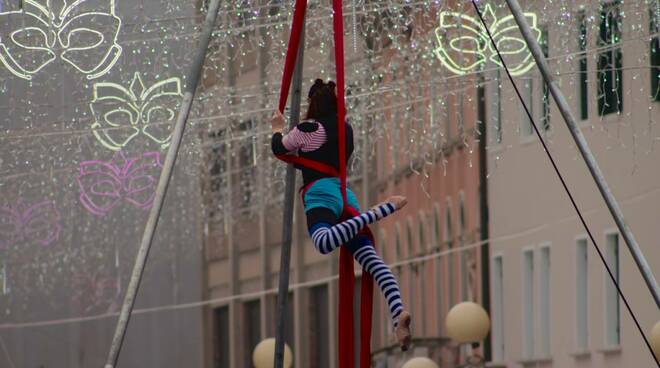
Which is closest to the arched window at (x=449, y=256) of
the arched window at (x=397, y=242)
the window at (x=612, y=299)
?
the arched window at (x=397, y=242)

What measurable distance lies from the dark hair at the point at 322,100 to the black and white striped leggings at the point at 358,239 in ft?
1.23

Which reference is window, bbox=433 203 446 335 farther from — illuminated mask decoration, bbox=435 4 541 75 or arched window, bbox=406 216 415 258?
illuminated mask decoration, bbox=435 4 541 75

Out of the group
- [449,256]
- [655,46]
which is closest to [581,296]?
[449,256]

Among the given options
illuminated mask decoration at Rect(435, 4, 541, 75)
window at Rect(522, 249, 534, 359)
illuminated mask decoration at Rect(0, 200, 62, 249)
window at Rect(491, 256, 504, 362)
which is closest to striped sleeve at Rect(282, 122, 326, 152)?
illuminated mask decoration at Rect(435, 4, 541, 75)

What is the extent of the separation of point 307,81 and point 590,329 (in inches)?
262

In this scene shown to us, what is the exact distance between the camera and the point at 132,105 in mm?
16281

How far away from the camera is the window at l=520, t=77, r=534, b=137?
22.8 m

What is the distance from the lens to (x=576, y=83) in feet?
72.3

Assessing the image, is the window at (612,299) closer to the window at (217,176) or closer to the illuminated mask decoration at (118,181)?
the illuminated mask decoration at (118,181)

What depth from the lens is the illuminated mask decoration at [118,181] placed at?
19.7 meters

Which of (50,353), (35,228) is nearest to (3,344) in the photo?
(50,353)

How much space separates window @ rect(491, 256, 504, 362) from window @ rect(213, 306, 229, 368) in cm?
913

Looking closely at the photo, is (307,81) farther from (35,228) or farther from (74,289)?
(74,289)

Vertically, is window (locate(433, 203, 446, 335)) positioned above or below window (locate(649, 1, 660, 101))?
above
